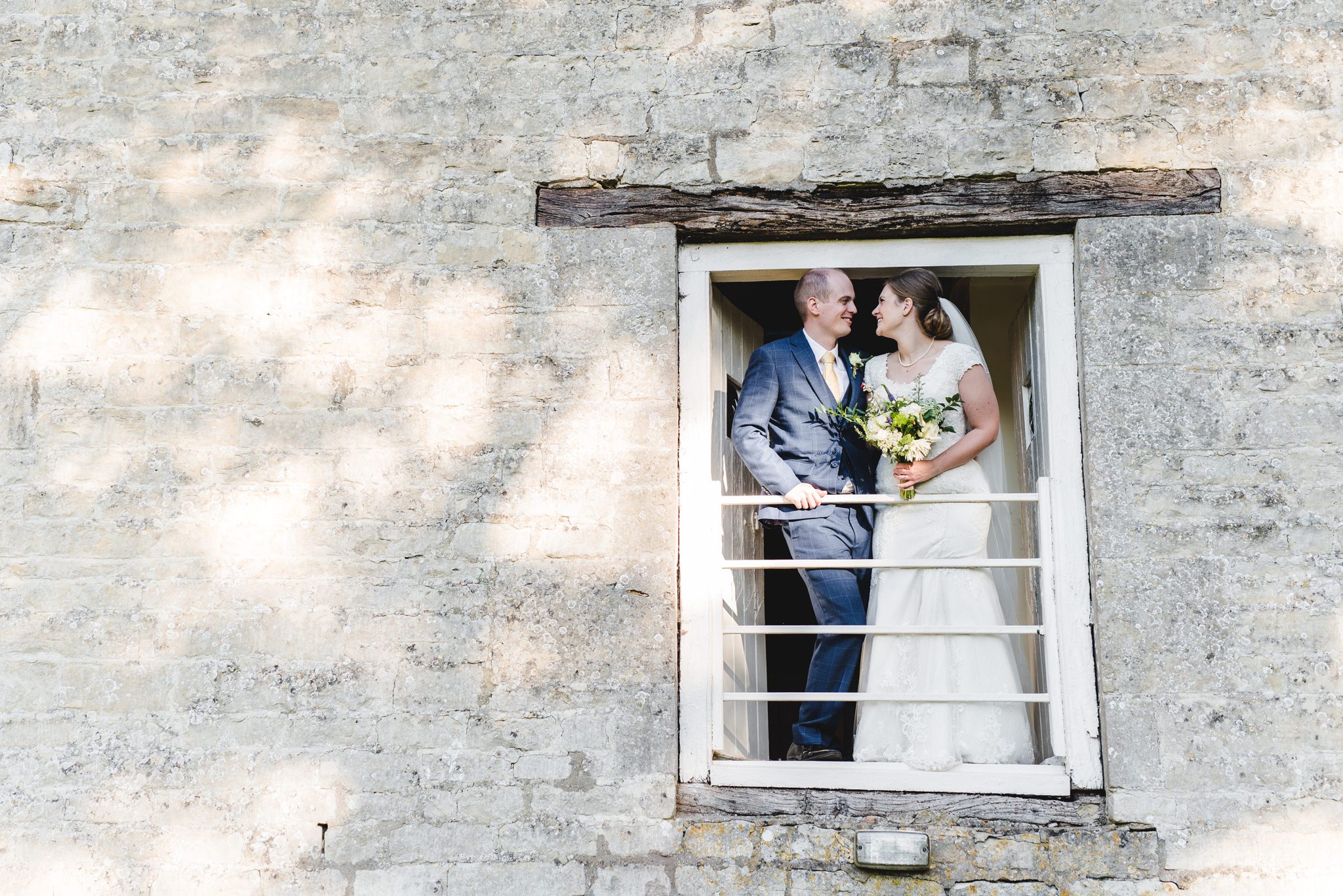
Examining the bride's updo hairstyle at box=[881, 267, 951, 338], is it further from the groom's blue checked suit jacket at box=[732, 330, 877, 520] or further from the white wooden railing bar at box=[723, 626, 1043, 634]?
the white wooden railing bar at box=[723, 626, 1043, 634]

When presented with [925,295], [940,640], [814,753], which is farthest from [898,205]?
[814,753]

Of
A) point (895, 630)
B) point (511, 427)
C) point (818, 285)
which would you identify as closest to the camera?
point (895, 630)

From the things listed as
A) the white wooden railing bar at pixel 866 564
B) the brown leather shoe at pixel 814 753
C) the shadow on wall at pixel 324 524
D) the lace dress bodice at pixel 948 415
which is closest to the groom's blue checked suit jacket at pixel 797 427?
the lace dress bodice at pixel 948 415

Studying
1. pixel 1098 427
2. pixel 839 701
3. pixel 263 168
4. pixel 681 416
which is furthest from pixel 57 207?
pixel 1098 427

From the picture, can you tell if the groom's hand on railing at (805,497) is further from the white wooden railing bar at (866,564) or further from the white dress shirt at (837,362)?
the white dress shirt at (837,362)

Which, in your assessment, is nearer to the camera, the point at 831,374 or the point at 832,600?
the point at 832,600

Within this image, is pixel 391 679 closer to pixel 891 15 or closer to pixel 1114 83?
pixel 891 15

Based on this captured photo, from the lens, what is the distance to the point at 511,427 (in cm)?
320

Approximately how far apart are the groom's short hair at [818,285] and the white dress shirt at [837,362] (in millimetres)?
108

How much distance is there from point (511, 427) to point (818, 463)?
3.09ft

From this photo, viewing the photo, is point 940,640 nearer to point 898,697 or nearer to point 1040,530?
point 898,697

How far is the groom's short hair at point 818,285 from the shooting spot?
342 cm

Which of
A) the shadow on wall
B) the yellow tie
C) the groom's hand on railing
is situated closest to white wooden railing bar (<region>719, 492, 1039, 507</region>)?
the groom's hand on railing

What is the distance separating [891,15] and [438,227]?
1.47m
